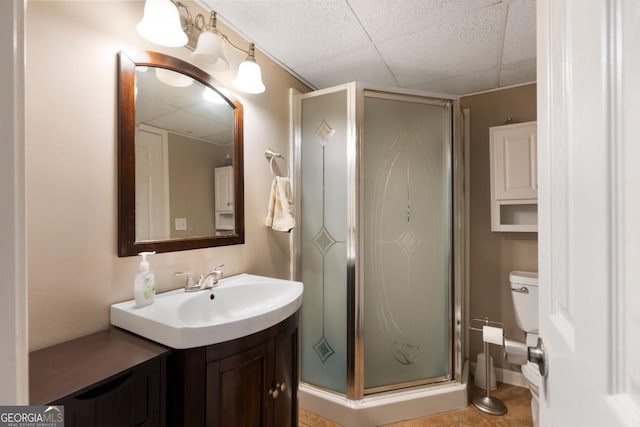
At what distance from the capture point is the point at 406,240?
1834 millimetres

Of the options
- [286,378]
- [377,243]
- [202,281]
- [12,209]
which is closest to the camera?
[12,209]

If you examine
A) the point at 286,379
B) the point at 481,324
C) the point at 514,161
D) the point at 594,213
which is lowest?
Answer: the point at 481,324

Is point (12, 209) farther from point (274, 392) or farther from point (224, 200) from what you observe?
point (224, 200)

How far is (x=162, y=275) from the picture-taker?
1167 mm

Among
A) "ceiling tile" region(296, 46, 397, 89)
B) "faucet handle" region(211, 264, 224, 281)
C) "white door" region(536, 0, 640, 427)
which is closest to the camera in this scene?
"white door" region(536, 0, 640, 427)

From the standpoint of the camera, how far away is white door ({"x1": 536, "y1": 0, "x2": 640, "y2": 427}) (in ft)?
0.80

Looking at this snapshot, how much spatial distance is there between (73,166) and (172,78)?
0.57 m

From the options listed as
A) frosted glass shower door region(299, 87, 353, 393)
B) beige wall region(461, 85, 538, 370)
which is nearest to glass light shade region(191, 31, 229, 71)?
frosted glass shower door region(299, 87, 353, 393)

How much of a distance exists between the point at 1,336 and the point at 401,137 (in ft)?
6.18

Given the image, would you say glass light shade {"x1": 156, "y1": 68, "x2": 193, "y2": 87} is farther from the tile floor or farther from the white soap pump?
the tile floor

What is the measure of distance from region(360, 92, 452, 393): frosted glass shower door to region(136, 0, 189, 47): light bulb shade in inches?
43.6

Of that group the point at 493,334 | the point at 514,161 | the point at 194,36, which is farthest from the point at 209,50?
the point at 514,161

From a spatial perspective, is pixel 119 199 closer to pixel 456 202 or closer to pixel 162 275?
pixel 162 275

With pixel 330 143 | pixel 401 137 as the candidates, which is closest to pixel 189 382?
pixel 330 143
